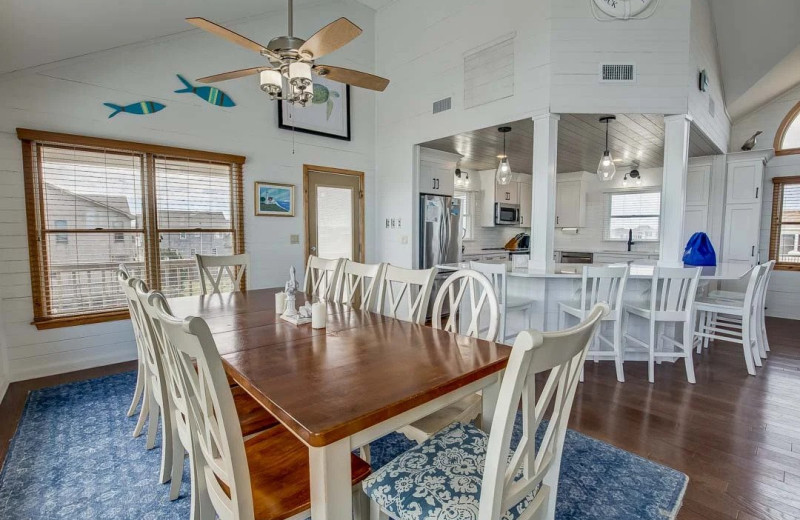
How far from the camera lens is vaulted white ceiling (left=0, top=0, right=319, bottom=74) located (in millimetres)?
2439

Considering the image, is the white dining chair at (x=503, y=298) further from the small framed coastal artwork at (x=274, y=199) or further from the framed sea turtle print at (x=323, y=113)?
the framed sea turtle print at (x=323, y=113)

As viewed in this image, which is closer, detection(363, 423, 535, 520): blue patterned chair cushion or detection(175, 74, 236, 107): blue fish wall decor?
detection(363, 423, 535, 520): blue patterned chair cushion

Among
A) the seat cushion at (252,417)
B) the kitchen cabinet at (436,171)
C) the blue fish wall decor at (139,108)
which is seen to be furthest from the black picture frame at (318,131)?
the seat cushion at (252,417)

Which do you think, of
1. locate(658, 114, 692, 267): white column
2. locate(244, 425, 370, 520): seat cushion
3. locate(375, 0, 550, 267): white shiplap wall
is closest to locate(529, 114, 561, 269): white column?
locate(375, 0, 550, 267): white shiplap wall

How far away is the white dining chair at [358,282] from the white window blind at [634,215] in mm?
6307

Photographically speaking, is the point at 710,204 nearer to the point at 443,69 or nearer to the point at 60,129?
the point at 443,69

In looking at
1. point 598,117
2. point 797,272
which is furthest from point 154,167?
point 797,272

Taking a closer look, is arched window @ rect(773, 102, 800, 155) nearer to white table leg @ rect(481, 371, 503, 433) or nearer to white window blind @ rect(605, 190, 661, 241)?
white window blind @ rect(605, 190, 661, 241)

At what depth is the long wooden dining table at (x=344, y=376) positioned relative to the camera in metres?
0.95

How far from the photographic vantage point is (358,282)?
8.61 ft

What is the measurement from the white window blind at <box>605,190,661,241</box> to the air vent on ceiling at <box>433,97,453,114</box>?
4.62m

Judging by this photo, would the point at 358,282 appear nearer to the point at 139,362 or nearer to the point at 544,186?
the point at 139,362

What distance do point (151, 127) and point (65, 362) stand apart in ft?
7.50

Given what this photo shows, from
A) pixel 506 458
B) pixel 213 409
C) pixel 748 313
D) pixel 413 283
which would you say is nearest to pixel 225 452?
pixel 213 409
